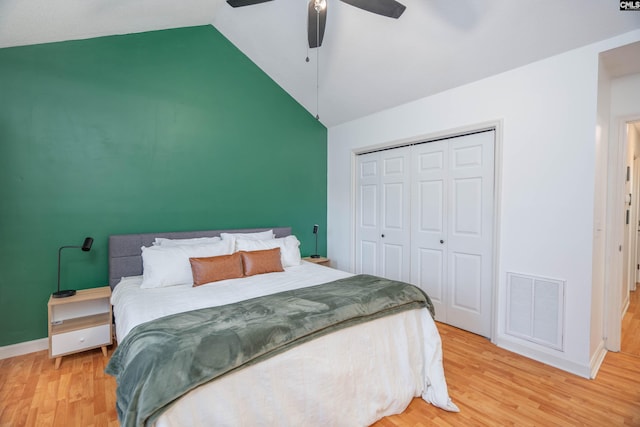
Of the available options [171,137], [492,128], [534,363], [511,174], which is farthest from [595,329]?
[171,137]

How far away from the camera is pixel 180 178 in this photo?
3275 millimetres

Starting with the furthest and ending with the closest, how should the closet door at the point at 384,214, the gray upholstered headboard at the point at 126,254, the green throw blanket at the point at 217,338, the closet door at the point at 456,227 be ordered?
the closet door at the point at 384,214 < the closet door at the point at 456,227 < the gray upholstered headboard at the point at 126,254 < the green throw blanket at the point at 217,338

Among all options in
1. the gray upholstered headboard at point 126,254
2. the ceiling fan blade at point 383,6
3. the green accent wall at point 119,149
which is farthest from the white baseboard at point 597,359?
the gray upholstered headboard at point 126,254

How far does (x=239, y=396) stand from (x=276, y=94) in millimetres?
3661

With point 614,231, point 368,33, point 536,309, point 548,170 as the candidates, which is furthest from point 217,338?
point 614,231

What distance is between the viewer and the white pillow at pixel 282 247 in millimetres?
3127

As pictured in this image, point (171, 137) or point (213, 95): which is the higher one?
point (213, 95)

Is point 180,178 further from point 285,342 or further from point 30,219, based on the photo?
point 285,342

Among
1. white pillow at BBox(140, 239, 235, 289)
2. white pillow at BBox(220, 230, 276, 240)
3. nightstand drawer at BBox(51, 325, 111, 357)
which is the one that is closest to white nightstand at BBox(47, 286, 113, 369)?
nightstand drawer at BBox(51, 325, 111, 357)

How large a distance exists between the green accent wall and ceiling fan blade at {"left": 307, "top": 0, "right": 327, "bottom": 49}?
1.66m

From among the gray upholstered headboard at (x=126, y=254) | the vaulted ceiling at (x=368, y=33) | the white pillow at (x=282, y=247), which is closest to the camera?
the vaulted ceiling at (x=368, y=33)

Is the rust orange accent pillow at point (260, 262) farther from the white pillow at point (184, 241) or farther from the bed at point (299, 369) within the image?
the white pillow at point (184, 241)

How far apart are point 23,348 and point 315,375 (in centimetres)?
277

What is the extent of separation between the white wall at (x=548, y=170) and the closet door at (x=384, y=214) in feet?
2.92
